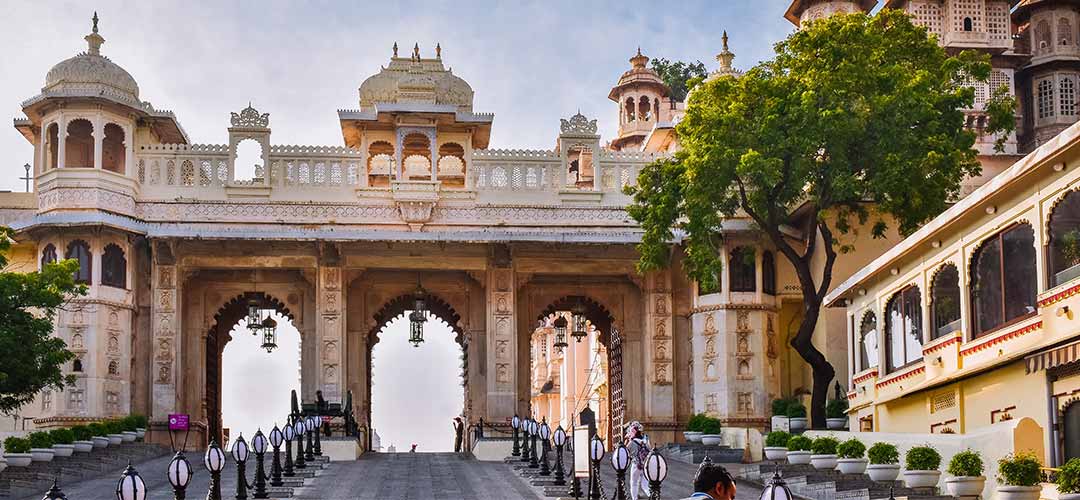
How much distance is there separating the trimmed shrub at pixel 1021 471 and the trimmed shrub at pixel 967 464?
136 centimetres

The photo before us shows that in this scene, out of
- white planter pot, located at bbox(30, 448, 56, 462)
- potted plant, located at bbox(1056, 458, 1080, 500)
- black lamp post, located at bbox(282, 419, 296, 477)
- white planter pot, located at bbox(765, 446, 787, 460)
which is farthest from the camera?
white planter pot, located at bbox(30, 448, 56, 462)

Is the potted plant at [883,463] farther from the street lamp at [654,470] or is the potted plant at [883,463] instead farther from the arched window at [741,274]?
the arched window at [741,274]

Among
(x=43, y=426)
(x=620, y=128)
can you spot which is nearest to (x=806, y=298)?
(x=43, y=426)

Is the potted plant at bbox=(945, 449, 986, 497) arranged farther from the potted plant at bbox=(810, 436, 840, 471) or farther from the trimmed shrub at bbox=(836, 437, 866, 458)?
the potted plant at bbox=(810, 436, 840, 471)

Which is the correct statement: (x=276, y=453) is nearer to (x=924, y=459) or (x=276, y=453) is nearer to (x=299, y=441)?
(x=299, y=441)

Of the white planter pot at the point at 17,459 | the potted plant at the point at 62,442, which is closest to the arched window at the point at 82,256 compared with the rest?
the potted plant at the point at 62,442

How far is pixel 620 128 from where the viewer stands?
59.1 metres

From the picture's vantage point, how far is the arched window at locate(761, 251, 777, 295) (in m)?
35.0

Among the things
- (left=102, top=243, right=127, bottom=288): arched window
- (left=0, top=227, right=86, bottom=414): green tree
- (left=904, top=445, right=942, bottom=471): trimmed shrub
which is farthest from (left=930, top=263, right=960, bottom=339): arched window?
(left=102, top=243, right=127, bottom=288): arched window

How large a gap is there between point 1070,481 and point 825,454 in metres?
7.58

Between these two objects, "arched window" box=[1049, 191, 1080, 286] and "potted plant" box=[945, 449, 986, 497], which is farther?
"arched window" box=[1049, 191, 1080, 286]

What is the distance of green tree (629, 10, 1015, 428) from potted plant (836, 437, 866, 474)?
8.18m

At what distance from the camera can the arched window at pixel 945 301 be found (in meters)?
24.0

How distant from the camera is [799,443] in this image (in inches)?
957
